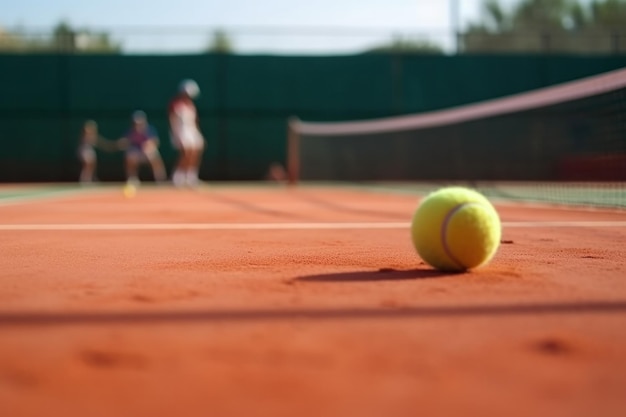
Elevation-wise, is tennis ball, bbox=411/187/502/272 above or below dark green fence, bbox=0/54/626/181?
below

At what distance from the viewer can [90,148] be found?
19.4 m

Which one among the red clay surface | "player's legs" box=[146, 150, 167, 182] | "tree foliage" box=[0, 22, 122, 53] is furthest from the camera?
"tree foliage" box=[0, 22, 122, 53]

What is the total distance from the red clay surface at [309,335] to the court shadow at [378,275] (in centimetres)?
1

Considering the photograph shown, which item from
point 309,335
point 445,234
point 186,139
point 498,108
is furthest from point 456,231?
point 186,139

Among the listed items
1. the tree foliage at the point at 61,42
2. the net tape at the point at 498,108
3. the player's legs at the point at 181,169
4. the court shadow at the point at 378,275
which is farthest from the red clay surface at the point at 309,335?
the tree foliage at the point at 61,42

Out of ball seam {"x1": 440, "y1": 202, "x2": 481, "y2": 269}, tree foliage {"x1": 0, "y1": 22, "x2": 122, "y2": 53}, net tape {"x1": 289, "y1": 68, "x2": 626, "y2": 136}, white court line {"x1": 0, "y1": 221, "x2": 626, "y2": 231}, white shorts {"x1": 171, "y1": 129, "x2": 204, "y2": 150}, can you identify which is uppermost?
tree foliage {"x1": 0, "y1": 22, "x2": 122, "y2": 53}

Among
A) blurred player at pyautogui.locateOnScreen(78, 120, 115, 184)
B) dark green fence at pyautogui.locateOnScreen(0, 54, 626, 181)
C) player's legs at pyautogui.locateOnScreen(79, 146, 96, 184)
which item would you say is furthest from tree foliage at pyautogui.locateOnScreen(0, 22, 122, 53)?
player's legs at pyautogui.locateOnScreen(79, 146, 96, 184)

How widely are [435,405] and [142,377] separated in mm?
585

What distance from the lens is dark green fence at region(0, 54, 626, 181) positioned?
774 inches

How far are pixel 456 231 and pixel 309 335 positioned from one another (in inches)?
51.5

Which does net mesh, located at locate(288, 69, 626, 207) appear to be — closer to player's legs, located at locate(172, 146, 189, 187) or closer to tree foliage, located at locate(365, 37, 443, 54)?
player's legs, located at locate(172, 146, 189, 187)

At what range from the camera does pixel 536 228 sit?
17.9ft

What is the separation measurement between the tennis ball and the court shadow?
0.07 m

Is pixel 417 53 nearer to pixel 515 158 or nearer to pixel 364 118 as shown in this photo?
pixel 364 118
